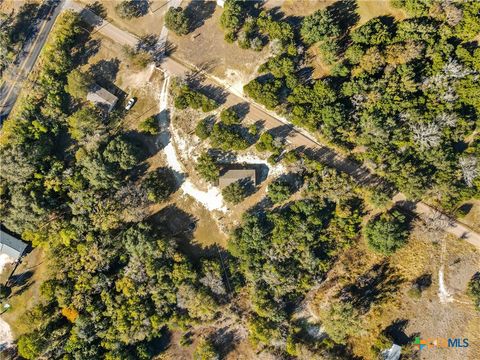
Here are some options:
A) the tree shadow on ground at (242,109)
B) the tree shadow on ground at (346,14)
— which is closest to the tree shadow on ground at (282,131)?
the tree shadow on ground at (242,109)

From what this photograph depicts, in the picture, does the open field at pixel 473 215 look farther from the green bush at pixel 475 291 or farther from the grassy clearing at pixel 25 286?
the grassy clearing at pixel 25 286

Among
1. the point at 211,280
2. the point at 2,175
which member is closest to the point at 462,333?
the point at 211,280

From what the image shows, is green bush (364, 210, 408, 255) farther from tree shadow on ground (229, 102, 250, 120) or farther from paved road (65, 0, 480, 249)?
tree shadow on ground (229, 102, 250, 120)

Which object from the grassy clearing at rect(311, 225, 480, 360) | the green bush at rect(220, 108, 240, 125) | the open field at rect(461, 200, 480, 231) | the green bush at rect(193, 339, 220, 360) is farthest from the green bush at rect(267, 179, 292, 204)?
the open field at rect(461, 200, 480, 231)

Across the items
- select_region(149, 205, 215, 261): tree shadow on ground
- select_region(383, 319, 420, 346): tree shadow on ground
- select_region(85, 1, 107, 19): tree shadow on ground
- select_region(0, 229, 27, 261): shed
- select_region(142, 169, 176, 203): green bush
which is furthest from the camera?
select_region(85, 1, 107, 19): tree shadow on ground

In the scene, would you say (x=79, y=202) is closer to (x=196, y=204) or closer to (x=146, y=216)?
(x=146, y=216)

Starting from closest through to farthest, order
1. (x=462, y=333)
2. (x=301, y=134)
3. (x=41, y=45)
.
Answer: (x=462, y=333) < (x=301, y=134) < (x=41, y=45)
